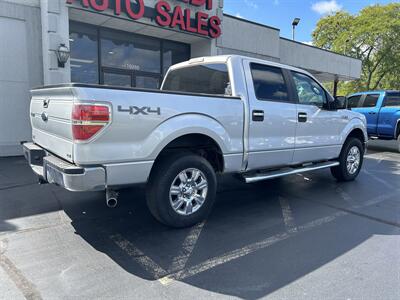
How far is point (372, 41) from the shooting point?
30.4 m

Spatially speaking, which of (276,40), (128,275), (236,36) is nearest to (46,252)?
(128,275)

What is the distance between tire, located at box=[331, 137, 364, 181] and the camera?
6.34 m

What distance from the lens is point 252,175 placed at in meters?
4.66

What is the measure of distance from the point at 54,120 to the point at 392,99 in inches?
447

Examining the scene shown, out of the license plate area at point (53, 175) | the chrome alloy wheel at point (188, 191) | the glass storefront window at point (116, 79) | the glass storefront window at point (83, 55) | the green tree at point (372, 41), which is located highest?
the green tree at point (372, 41)

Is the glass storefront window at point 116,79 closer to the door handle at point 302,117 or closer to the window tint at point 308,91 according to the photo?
the window tint at point 308,91

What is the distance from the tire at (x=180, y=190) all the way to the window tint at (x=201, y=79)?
1.23m

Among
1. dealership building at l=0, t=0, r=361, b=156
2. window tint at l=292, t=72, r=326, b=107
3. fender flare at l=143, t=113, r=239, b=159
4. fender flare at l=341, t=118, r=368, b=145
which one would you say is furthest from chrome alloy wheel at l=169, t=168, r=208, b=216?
dealership building at l=0, t=0, r=361, b=156

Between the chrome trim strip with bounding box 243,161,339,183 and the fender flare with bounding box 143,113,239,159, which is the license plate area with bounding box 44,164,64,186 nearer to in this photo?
the fender flare with bounding box 143,113,239,159

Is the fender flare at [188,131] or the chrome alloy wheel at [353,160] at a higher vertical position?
the fender flare at [188,131]

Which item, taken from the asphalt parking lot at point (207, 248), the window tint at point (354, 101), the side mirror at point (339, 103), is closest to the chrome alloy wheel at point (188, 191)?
the asphalt parking lot at point (207, 248)

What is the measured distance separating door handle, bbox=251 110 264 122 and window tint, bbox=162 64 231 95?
441 mm

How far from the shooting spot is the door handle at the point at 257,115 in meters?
4.44

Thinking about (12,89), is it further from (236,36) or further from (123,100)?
(236,36)
